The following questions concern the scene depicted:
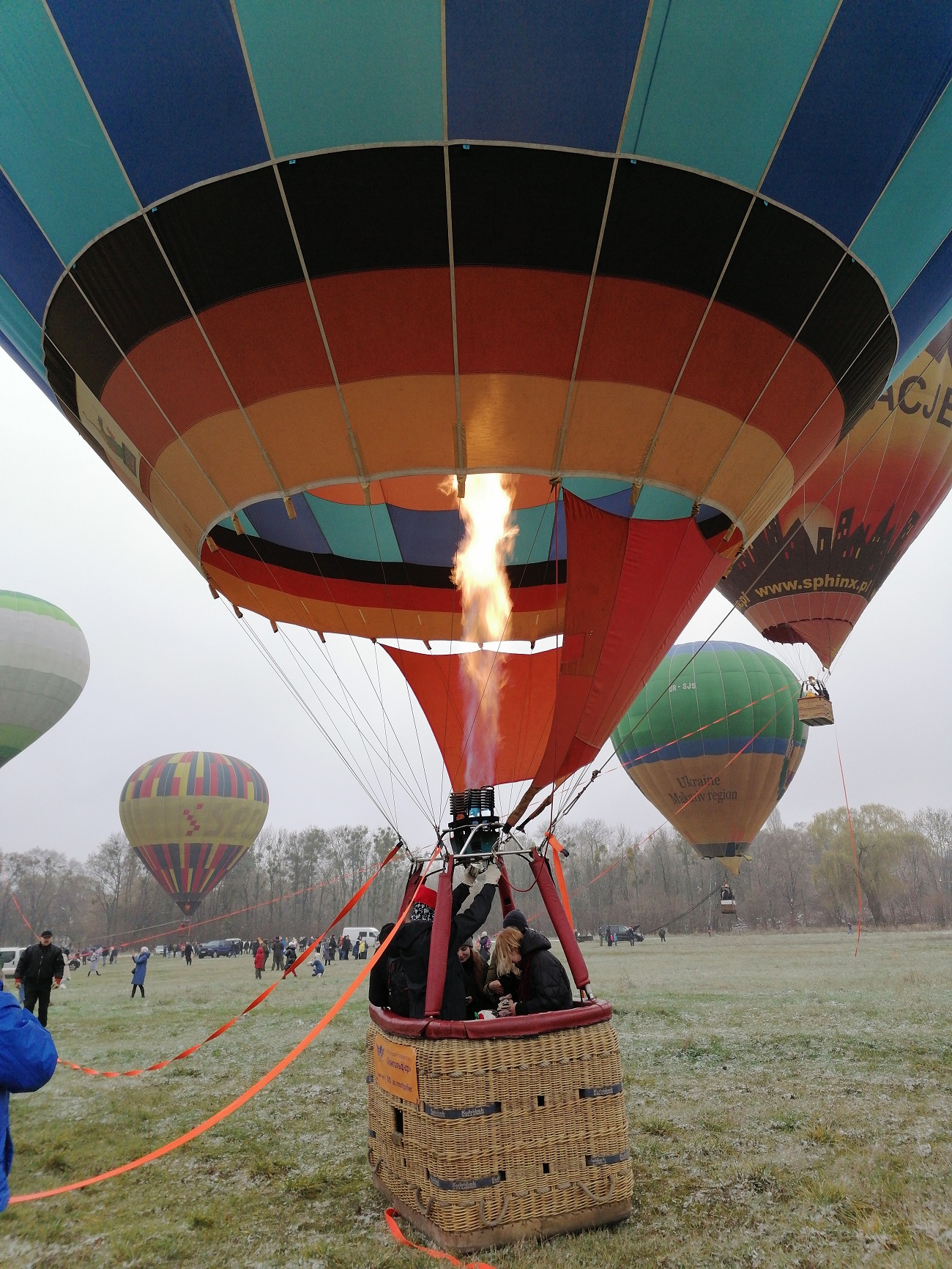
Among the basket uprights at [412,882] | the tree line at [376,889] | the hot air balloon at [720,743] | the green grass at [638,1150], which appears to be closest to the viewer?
the green grass at [638,1150]

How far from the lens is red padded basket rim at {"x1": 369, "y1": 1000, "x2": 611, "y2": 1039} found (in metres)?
3.19

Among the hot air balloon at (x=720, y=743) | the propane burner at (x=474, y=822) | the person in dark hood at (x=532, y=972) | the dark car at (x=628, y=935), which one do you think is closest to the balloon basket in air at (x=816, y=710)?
the hot air balloon at (x=720, y=743)

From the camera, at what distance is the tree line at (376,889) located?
184 feet

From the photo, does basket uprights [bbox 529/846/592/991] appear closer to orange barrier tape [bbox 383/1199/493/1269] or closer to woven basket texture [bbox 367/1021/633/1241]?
woven basket texture [bbox 367/1021/633/1241]

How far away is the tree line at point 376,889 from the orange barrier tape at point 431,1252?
169 feet

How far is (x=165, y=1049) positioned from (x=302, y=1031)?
56.5 inches

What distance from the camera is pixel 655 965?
1667 centimetres

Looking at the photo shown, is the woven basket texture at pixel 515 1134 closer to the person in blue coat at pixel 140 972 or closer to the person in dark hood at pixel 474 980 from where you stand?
the person in dark hood at pixel 474 980

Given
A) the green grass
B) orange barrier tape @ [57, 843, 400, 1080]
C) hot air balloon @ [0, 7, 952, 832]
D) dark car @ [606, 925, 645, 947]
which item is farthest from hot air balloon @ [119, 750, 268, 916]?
hot air balloon @ [0, 7, 952, 832]

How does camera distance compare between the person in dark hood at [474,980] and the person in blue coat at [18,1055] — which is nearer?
the person in blue coat at [18,1055]

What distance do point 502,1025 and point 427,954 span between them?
769 millimetres

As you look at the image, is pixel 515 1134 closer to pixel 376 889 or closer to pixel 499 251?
pixel 499 251

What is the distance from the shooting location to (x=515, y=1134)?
10.3ft

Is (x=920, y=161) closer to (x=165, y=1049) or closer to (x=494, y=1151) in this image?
(x=494, y=1151)
